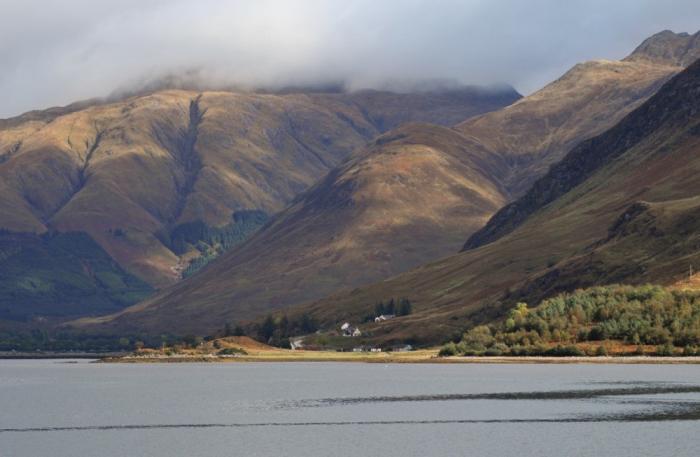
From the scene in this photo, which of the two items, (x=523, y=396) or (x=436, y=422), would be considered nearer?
(x=436, y=422)

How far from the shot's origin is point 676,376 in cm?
18612

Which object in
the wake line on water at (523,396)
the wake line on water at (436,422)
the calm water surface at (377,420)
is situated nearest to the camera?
the calm water surface at (377,420)

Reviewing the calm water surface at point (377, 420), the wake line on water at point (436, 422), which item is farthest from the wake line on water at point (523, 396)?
the wake line on water at point (436, 422)

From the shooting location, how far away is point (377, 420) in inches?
5369

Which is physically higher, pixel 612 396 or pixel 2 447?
pixel 2 447

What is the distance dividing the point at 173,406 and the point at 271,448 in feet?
172

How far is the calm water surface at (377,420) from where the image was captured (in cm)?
11156

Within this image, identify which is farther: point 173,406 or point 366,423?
point 173,406

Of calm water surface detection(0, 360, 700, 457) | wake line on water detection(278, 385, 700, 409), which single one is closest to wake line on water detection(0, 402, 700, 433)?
calm water surface detection(0, 360, 700, 457)

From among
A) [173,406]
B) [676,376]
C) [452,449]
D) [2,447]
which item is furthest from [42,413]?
[676,376]

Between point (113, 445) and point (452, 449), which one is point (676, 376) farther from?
point (113, 445)

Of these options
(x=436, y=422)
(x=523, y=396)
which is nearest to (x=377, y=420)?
(x=436, y=422)

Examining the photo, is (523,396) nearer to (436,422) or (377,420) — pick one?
(436,422)

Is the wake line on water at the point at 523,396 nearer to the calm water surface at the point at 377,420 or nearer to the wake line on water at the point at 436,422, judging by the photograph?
the calm water surface at the point at 377,420
